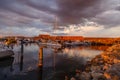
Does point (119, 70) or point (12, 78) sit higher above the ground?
point (119, 70)

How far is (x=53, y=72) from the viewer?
70.6 feet

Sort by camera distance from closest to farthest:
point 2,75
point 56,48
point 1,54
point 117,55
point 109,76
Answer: point 109,76
point 2,75
point 117,55
point 1,54
point 56,48

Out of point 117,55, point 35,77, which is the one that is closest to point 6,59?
point 35,77

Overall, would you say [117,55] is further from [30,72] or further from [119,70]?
[30,72]

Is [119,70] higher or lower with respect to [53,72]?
higher

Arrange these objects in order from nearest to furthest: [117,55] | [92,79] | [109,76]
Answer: [109,76]
[92,79]
[117,55]

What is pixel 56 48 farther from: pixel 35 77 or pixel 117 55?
pixel 35 77

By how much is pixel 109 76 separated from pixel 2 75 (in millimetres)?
11767

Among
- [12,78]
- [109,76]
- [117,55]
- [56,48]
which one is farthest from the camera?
[56,48]

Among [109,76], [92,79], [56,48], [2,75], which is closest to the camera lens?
[109,76]

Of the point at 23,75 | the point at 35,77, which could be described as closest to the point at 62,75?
the point at 35,77

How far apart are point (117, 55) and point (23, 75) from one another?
1383 centimetres

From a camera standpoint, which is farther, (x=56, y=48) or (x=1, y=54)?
(x=56, y=48)

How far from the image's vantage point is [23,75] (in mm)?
19859
